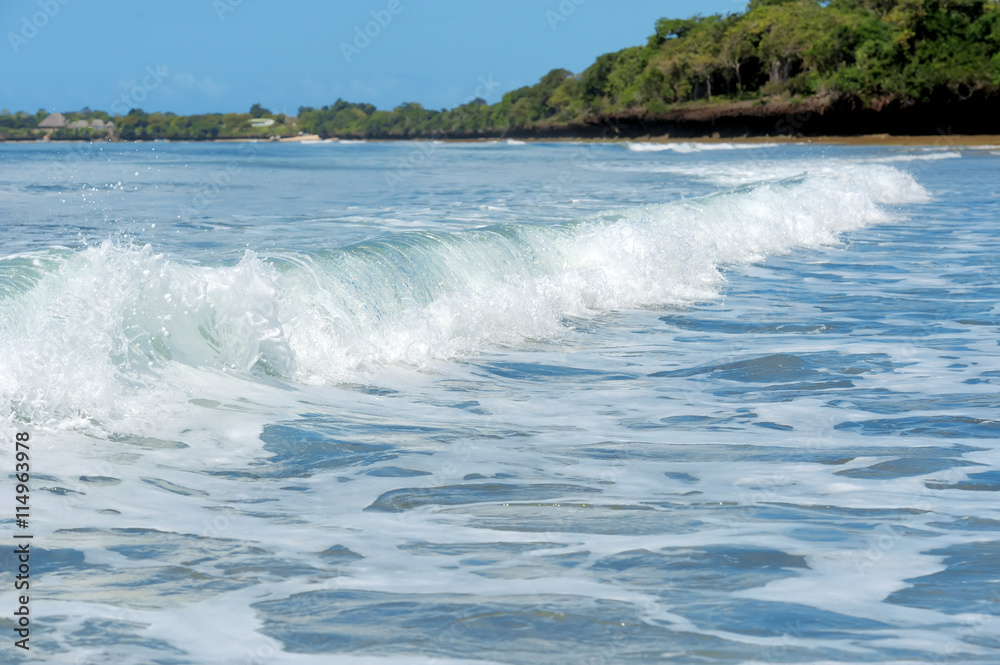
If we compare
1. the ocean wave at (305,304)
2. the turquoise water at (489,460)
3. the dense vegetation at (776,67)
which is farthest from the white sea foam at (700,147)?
the turquoise water at (489,460)

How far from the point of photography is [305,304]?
27.1 feet

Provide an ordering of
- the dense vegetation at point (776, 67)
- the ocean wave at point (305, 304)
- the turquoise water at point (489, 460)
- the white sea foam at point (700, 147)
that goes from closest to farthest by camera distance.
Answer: the turquoise water at point (489, 460) → the ocean wave at point (305, 304) → the white sea foam at point (700, 147) → the dense vegetation at point (776, 67)

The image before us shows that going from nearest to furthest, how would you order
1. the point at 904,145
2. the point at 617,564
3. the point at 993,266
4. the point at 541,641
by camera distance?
1. the point at 541,641
2. the point at 617,564
3. the point at 993,266
4. the point at 904,145

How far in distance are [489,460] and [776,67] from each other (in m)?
113

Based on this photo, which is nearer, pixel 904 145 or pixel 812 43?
pixel 904 145

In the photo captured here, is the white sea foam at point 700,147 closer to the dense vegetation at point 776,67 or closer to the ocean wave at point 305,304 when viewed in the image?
the dense vegetation at point 776,67

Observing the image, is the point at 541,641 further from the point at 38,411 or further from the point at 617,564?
the point at 38,411

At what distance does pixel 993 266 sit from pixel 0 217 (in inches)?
581

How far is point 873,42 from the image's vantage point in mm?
91812

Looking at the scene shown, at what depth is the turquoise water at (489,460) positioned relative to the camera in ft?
11.2

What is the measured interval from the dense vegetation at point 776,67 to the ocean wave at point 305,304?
2060 inches

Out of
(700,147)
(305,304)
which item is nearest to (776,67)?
(700,147)

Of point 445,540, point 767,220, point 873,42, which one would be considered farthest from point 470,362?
point 873,42

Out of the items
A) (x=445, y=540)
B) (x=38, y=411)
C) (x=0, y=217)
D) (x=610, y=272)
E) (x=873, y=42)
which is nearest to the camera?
(x=445, y=540)
